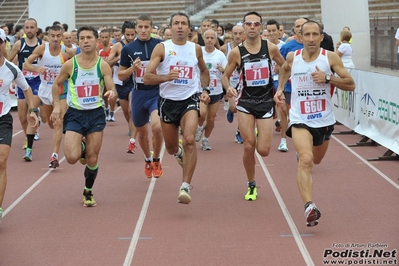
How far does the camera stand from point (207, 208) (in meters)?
9.09

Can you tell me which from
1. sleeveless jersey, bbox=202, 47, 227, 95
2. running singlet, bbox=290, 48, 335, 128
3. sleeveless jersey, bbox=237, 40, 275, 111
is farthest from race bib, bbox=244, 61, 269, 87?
sleeveless jersey, bbox=202, 47, 227, 95

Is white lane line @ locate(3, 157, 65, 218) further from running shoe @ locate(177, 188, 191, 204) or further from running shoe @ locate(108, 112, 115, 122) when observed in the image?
running shoe @ locate(108, 112, 115, 122)

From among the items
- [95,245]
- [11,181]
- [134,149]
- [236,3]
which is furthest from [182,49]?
[236,3]

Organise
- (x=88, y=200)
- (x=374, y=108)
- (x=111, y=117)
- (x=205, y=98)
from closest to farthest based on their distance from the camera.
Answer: (x=205, y=98), (x=88, y=200), (x=374, y=108), (x=111, y=117)

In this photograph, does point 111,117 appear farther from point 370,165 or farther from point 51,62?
point 370,165

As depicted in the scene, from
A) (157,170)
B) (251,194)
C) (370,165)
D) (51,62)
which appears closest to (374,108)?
(370,165)

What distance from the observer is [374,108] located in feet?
44.8

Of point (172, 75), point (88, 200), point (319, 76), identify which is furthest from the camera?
point (88, 200)

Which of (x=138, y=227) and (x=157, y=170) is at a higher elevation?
(x=157, y=170)

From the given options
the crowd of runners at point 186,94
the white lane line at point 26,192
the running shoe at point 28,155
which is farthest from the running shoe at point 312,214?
the running shoe at point 28,155

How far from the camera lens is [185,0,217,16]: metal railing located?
38.7 m

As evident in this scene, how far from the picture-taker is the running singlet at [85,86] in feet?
30.4

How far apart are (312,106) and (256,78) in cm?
127

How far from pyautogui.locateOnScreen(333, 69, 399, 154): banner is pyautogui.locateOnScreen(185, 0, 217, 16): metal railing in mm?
23069
